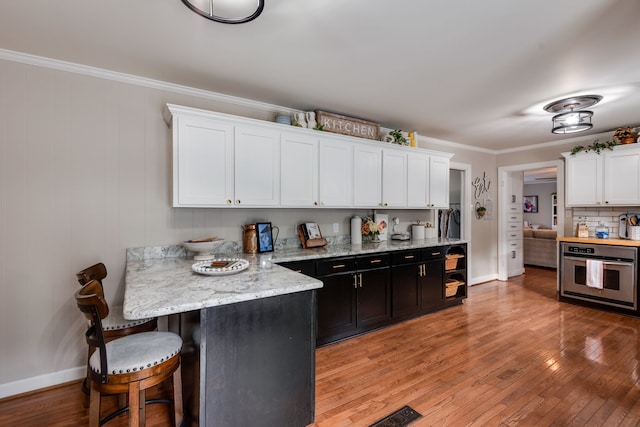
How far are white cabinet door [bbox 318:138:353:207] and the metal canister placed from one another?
0.82 metres

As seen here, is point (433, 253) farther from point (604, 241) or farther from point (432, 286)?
point (604, 241)

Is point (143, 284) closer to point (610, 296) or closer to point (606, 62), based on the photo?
point (606, 62)

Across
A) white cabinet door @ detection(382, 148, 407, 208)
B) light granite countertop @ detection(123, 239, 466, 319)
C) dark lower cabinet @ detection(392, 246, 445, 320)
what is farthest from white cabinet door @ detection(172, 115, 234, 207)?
dark lower cabinet @ detection(392, 246, 445, 320)

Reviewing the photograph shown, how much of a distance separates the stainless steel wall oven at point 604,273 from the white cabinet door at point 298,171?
13.3 ft

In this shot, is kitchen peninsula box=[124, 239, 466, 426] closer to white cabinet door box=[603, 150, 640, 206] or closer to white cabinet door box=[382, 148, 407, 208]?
white cabinet door box=[382, 148, 407, 208]

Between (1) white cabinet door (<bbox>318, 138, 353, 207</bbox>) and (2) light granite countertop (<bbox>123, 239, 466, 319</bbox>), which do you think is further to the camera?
(1) white cabinet door (<bbox>318, 138, 353, 207</bbox>)

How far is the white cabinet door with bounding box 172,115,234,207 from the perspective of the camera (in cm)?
261

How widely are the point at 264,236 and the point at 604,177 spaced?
16.3 feet

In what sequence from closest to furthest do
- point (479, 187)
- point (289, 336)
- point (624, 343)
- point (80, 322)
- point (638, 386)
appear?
point (289, 336) < point (638, 386) < point (80, 322) < point (624, 343) < point (479, 187)

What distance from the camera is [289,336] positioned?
1.79m

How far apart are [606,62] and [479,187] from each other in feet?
11.1

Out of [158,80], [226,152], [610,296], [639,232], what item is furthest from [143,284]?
[639,232]

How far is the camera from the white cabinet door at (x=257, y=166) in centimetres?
290

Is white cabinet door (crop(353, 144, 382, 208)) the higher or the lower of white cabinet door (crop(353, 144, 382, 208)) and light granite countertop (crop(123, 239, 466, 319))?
the higher
